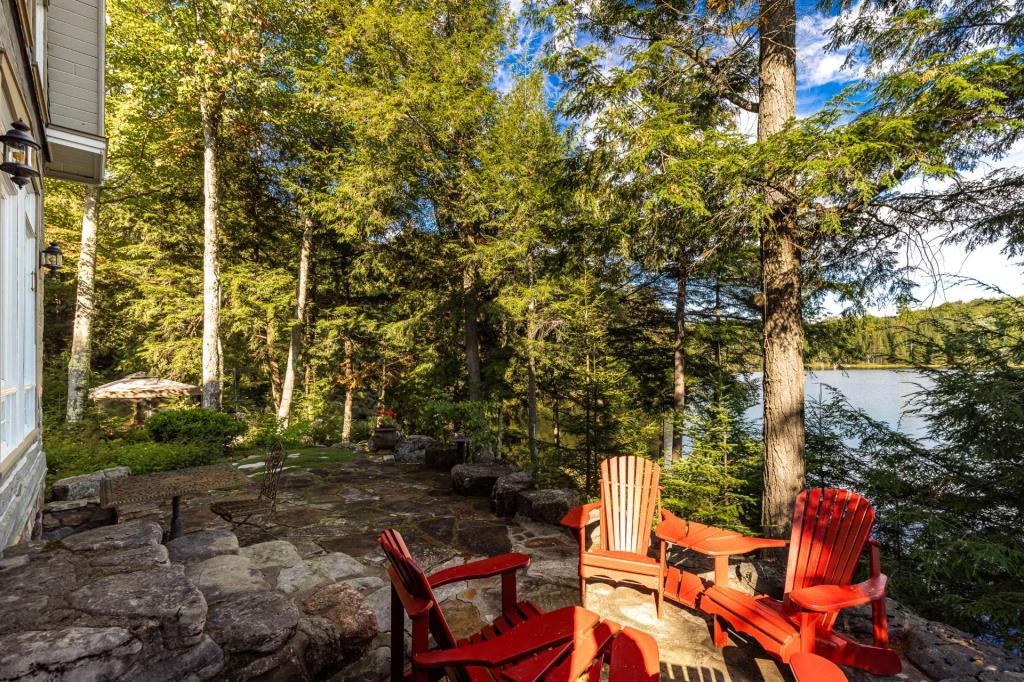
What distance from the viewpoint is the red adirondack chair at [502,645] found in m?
1.53

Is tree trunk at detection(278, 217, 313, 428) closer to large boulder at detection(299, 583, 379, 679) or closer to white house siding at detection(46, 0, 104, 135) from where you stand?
white house siding at detection(46, 0, 104, 135)

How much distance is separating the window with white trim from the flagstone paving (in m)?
1.70

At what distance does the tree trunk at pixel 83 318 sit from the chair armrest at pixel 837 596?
11.7m

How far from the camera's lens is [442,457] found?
714 cm

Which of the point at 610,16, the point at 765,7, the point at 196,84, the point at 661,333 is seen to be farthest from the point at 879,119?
the point at 196,84

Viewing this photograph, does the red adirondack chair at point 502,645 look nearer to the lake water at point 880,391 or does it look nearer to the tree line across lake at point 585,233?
the tree line across lake at point 585,233

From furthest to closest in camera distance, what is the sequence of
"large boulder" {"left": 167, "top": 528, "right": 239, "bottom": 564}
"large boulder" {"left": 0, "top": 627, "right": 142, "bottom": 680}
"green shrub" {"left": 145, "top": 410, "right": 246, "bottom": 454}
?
"green shrub" {"left": 145, "top": 410, "right": 246, "bottom": 454} < "large boulder" {"left": 167, "top": 528, "right": 239, "bottom": 564} < "large boulder" {"left": 0, "top": 627, "right": 142, "bottom": 680}

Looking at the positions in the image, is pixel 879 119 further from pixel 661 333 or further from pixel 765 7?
pixel 661 333

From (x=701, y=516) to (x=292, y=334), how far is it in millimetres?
10343

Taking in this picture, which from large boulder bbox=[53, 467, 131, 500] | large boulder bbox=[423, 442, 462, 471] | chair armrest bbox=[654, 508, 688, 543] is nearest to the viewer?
chair armrest bbox=[654, 508, 688, 543]

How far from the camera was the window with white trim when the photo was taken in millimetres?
2754

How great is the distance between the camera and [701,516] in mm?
4145

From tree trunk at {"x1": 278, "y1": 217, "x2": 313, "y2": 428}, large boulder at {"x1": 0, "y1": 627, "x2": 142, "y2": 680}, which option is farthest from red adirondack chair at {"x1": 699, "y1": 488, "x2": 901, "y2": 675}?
tree trunk at {"x1": 278, "y1": 217, "x2": 313, "y2": 428}

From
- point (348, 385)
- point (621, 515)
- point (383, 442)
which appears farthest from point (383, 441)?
point (621, 515)
